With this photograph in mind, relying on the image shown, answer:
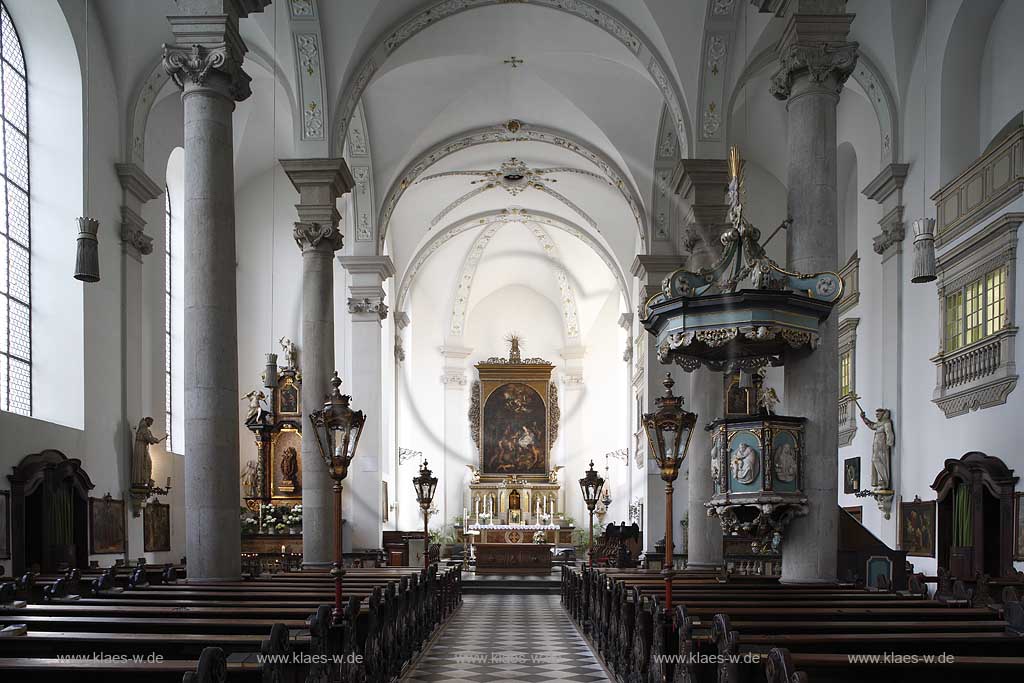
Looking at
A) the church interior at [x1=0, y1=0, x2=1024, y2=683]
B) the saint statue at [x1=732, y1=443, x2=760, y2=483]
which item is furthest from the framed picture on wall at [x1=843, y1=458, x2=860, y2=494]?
the saint statue at [x1=732, y1=443, x2=760, y2=483]

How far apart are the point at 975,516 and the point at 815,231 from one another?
521 centimetres

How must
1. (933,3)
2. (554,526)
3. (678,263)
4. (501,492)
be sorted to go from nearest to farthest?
(933,3)
(678,263)
(554,526)
(501,492)

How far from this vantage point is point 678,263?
21.0 meters

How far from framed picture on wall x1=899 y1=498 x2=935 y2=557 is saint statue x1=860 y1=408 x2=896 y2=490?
0.55 m

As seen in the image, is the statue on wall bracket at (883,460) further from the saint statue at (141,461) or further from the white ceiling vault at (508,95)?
the saint statue at (141,461)

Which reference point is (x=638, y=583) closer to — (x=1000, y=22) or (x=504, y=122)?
(x=1000, y=22)

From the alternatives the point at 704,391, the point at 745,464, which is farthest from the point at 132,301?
the point at 745,464

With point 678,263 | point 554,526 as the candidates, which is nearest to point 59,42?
point 678,263

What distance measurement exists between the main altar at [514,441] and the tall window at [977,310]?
18.4 m

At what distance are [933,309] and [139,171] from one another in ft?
40.1

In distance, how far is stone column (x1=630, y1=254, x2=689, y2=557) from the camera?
2084 centimetres

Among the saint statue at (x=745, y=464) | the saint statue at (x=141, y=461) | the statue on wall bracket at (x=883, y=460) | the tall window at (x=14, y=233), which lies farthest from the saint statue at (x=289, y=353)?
the saint statue at (x=745, y=464)

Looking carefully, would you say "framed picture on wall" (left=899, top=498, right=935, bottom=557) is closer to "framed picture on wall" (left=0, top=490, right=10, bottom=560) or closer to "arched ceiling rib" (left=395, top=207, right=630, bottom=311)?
"framed picture on wall" (left=0, top=490, right=10, bottom=560)

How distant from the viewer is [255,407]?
22609 millimetres
